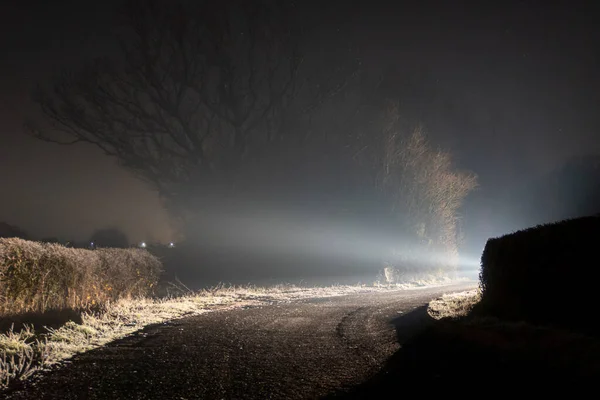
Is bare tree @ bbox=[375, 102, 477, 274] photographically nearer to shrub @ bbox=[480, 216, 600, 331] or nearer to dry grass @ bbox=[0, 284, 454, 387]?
Result: dry grass @ bbox=[0, 284, 454, 387]

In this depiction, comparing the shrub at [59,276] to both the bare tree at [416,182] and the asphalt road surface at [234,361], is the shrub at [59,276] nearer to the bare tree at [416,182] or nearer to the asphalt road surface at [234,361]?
the asphalt road surface at [234,361]

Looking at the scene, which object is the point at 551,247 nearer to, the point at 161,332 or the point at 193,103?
the point at 161,332

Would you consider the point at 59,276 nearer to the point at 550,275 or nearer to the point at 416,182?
the point at 550,275

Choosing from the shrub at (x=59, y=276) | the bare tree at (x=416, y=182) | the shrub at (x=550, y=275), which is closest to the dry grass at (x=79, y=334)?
the shrub at (x=59, y=276)

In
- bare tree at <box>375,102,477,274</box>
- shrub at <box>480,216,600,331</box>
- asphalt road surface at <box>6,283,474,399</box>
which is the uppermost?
bare tree at <box>375,102,477,274</box>

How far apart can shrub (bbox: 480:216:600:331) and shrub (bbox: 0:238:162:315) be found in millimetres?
9444

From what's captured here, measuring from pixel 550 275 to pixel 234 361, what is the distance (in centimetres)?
545

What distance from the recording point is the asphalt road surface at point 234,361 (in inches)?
194

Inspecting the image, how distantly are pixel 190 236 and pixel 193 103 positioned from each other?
8.46 meters

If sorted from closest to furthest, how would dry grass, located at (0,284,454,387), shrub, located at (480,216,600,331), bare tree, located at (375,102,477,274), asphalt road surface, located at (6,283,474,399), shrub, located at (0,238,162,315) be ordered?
1. asphalt road surface, located at (6,283,474,399)
2. dry grass, located at (0,284,454,387)
3. shrub, located at (480,216,600,331)
4. shrub, located at (0,238,162,315)
5. bare tree, located at (375,102,477,274)

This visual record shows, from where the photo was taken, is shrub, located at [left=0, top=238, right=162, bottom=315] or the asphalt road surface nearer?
the asphalt road surface

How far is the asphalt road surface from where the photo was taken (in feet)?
16.1

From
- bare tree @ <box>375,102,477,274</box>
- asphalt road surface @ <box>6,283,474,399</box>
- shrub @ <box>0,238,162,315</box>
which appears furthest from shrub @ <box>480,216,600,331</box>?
bare tree @ <box>375,102,477,274</box>

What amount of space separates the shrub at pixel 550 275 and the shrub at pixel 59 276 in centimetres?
944
